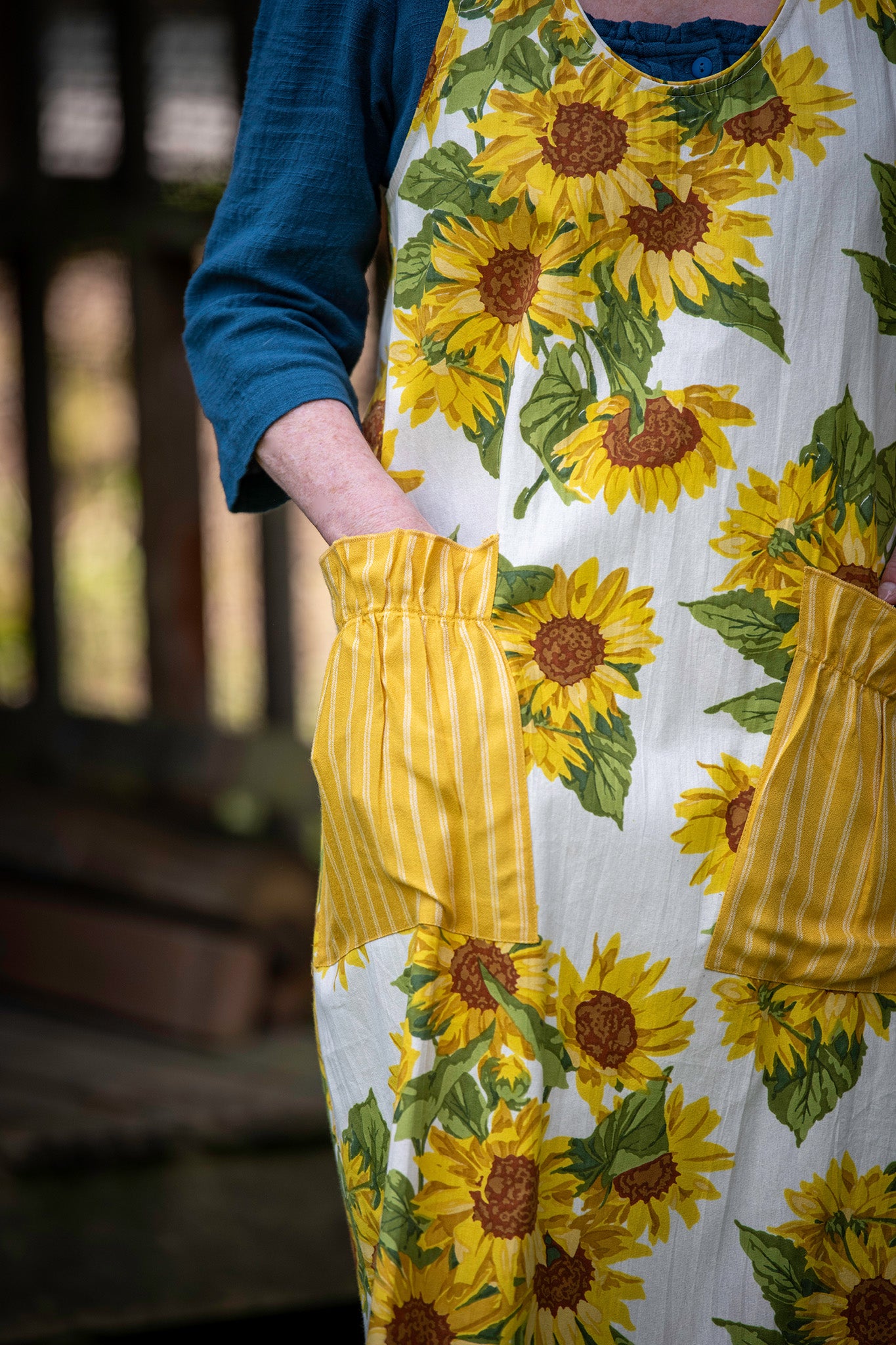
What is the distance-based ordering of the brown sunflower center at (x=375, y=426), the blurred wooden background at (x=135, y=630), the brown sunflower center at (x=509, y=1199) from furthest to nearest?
the blurred wooden background at (x=135, y=630), the brown sunflower center at (x=375, y=426), the brown sunflower center at (x=509, y=1199)

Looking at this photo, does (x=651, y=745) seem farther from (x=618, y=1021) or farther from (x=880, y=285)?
(x=880, y=285)

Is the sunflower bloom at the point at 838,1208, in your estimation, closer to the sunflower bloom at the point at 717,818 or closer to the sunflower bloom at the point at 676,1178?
the sunflower bloom at the point at 676,1178

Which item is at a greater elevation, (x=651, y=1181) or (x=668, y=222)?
(x=668, y=222)

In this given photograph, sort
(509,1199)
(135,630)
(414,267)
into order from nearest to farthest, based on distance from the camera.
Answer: (509,1199) < (414,267) < (135,630)

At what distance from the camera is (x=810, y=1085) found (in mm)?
869

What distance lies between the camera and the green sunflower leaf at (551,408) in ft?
2.95

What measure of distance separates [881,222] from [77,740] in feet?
10.6

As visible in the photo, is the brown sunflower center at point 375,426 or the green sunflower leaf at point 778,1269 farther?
the brown sunflower center at point 375,426

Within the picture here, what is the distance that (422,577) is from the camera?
90cm

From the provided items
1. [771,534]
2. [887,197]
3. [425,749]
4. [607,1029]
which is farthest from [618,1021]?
[887,197]

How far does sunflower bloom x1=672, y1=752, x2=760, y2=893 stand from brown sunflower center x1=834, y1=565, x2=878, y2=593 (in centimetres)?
15

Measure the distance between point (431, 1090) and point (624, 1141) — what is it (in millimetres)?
132

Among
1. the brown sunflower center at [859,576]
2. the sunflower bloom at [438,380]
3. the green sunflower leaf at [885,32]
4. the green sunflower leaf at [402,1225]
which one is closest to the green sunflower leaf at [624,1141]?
the green sunflower leaf at [402,1225]

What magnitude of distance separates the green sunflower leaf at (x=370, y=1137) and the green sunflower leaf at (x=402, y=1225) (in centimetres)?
3
